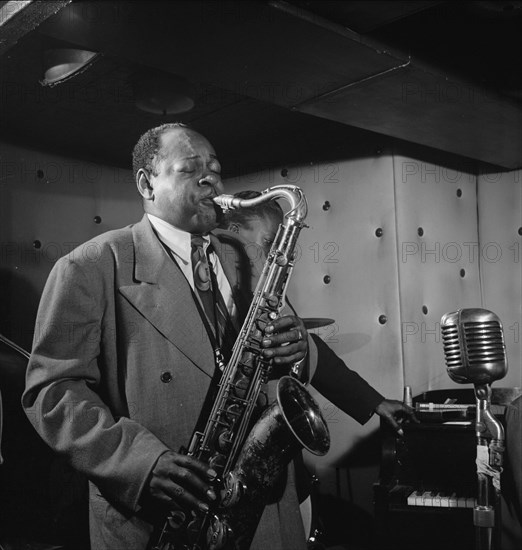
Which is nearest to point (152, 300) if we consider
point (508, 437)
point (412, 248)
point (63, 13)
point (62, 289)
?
point (62, 289)

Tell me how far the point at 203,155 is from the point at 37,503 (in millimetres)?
2727

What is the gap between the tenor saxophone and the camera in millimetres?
2182

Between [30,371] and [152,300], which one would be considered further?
[152,300]

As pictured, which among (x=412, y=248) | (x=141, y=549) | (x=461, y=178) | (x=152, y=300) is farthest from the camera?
(x=461, y=178)

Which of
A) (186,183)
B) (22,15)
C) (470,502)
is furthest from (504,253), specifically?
(22,15)

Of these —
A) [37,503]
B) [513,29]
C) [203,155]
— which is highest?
[513,29]

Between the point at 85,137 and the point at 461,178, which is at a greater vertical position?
the point at 85,137

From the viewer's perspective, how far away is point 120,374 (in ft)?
7.60

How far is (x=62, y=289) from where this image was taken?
2.23 m

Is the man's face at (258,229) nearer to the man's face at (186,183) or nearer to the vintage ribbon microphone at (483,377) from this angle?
the man's face at (186,183)

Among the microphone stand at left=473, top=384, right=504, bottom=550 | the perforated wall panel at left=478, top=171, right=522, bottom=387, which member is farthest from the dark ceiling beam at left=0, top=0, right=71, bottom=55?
the perforated wall panel at left=478, top=171, right=522, bottom=387

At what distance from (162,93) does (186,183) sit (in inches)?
67.6

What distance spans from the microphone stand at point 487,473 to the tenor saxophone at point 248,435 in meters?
0.63

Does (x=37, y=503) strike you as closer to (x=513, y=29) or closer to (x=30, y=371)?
(x=30, y=371)
